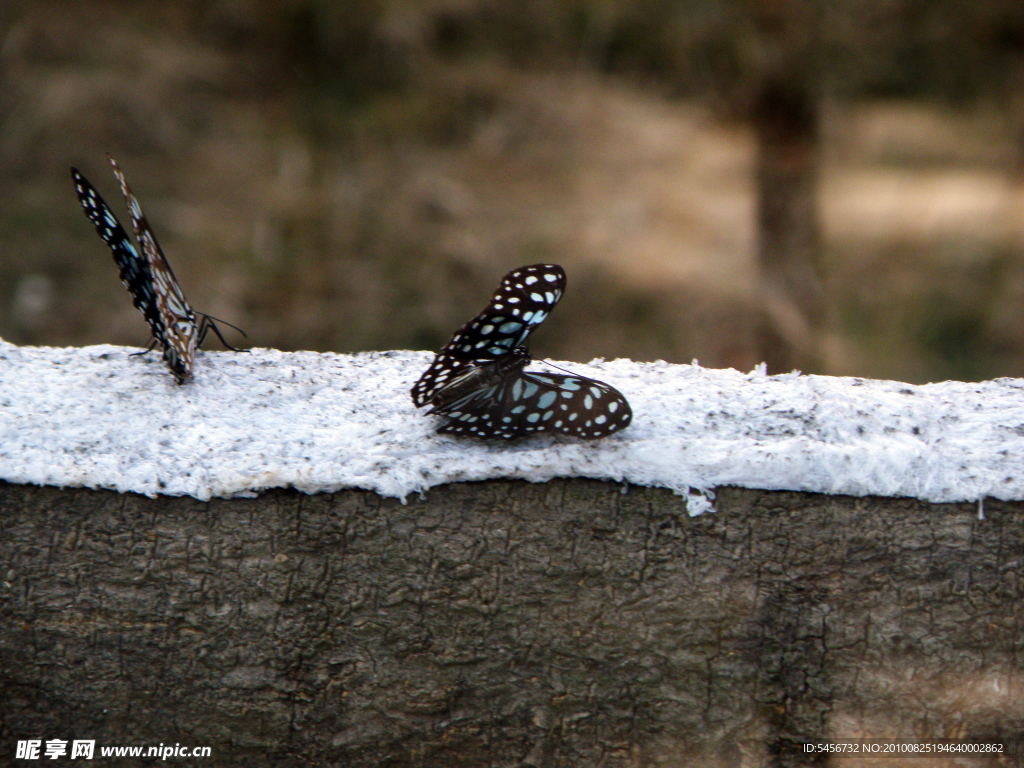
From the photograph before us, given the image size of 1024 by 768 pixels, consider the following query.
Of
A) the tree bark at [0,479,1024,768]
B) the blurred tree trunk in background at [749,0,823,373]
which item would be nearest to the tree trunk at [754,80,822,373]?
the blurred tree trunk in background at [749,0,823,373]

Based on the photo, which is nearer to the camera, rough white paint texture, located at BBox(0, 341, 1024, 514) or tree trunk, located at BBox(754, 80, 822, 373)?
rough white paint texture, located at BBox(0, 341, 1024, 514)

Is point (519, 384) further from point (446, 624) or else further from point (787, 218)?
point (787, 218)

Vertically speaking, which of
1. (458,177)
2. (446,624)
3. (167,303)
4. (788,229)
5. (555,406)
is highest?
(458,177)

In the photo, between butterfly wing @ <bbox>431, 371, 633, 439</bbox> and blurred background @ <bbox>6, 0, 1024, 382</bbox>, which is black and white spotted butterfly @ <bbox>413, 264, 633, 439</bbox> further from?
blurred background @ <bbox>6, 0, 1024, 382</bbox>

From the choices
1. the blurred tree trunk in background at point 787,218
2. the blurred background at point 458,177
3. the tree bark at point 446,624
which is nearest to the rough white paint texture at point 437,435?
the tree bark at point 446,624

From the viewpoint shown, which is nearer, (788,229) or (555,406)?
(555,406)

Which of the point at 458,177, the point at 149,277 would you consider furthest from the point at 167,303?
the point at 458,177

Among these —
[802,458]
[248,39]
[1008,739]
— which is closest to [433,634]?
[802,458]
